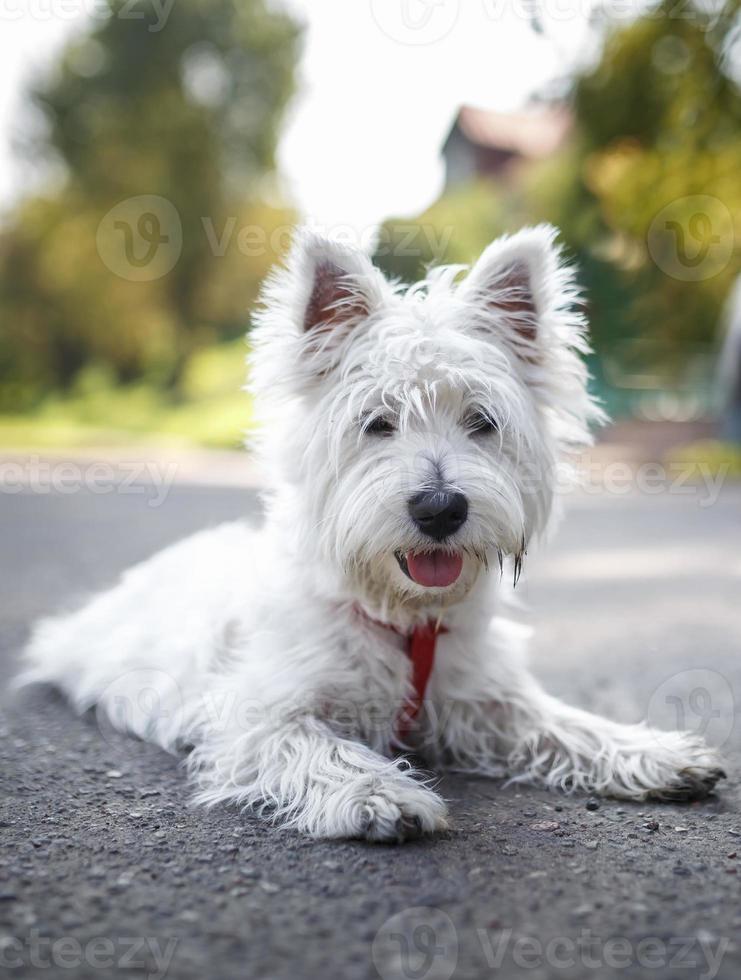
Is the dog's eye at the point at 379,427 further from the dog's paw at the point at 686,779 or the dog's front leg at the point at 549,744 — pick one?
the dog's paw at the point at 686,779

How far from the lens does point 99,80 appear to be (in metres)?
32.4

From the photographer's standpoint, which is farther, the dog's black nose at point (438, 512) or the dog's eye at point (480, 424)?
the dog's eye at point (480, 424)

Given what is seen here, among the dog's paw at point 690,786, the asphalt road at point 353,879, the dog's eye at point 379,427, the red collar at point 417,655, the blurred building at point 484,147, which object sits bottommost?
the asphalt road at point 353,879

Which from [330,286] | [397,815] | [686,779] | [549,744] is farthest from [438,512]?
[686,779]

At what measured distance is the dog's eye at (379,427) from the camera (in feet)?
11.3

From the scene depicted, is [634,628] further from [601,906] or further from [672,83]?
[672,83]

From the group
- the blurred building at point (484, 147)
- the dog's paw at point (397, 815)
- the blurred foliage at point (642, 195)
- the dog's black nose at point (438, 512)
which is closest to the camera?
the dog's paw at point (397, 815)

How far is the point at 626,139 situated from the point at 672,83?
6.74m

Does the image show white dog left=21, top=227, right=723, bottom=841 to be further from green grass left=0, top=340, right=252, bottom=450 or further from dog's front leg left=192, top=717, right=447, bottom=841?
green grass left=0, top=340, right=252, bottom=450

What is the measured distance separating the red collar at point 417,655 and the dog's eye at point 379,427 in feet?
2.13

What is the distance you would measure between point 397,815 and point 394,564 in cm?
80

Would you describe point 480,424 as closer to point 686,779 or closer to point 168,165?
point 686,779

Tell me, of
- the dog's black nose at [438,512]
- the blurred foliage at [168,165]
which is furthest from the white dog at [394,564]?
the blurred foliage at [168,165]

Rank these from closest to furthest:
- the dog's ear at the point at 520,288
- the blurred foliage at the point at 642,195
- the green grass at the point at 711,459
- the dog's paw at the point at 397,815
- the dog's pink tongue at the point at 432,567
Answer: the dog's paw at the point at 397,815, the dog's pink tongue at the point at 432,567, the dog's ear at the point at 520,288, the blurred foliage at the point at 642,195, the green grass at the point at 711,459
